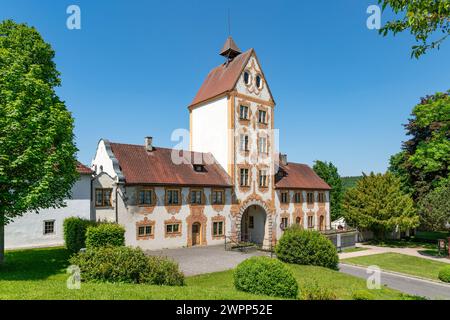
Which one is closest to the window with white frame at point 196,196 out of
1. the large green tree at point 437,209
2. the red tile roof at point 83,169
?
the red tile roof at point 83,169

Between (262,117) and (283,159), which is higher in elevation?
(262,117)

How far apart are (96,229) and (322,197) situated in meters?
32.6

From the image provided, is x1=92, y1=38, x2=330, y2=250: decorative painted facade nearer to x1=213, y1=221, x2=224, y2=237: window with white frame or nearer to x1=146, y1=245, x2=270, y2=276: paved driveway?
x1=213, y1=221, x2=224, y2=237: window with white frame

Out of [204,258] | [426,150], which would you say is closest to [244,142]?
[204,258]

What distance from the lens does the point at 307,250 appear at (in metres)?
21.7

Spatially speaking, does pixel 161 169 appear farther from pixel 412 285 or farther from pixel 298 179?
pixel 412 285

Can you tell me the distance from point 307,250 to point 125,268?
45.3ft

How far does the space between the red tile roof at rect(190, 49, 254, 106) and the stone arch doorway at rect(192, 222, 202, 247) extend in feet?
48.9

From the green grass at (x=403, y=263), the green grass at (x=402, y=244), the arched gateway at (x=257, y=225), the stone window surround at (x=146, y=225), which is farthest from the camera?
the green grass at (x=402, y=244)

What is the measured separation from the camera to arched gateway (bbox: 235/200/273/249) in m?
35.2

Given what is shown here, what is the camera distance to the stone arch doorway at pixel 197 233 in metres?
29.4

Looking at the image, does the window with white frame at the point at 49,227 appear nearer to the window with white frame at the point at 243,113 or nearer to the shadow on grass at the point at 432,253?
the window with white frame at the point at 243,113

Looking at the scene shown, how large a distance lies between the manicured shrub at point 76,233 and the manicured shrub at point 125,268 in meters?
8.44

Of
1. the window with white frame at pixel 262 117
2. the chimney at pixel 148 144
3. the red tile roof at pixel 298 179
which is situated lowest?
the red tile roof at pixel 298 179
